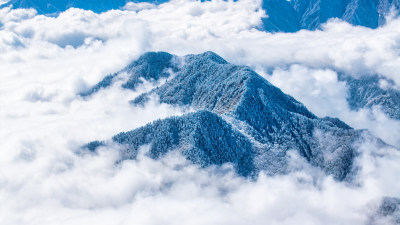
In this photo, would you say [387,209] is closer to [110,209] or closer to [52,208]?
[110,209]

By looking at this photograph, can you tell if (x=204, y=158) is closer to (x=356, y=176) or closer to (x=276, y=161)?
(x=276, y=161)

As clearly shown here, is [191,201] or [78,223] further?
[191,201]

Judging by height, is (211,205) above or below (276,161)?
below

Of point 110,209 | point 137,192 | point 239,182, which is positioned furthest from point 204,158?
point 110,209

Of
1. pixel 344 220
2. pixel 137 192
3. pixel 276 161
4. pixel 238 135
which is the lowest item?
pixel 344 220

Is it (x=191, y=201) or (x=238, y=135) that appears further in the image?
(x=238, y=135)

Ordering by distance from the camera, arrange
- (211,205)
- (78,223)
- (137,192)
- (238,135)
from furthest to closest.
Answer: (238,135)
(137,192)
(211,205)
(78,223)

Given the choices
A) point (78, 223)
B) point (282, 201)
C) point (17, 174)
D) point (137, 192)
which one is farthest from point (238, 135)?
point (17, 174)

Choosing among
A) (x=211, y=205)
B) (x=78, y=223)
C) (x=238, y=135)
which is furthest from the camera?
(x=238, y=135)

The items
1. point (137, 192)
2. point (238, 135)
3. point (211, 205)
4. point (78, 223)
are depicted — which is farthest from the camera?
point (238, 135)
